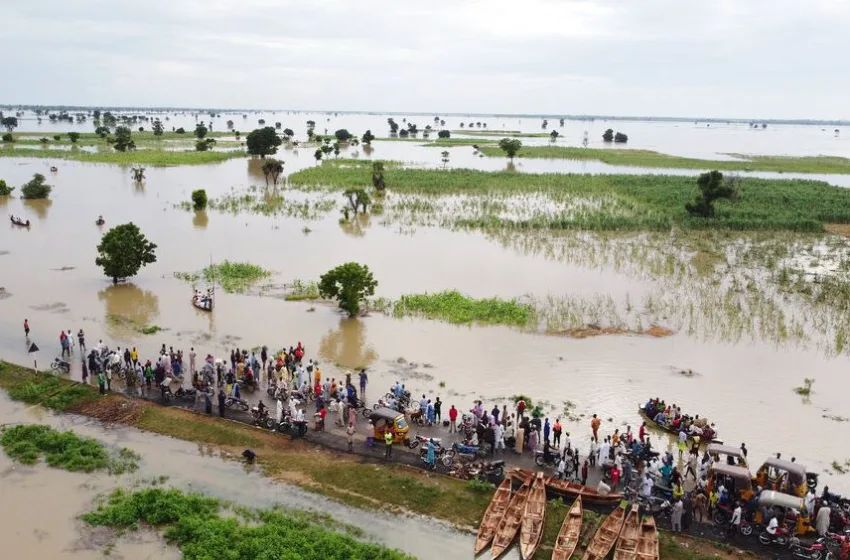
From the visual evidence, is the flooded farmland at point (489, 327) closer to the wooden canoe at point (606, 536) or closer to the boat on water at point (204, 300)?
Result: the boat on water at point (204, 300)

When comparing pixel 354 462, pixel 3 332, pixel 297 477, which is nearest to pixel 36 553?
pixel 297 477

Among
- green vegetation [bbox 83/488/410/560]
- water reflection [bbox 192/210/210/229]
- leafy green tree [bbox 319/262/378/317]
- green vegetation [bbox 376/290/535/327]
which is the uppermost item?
water reflection [bbox 192/210/210/229]

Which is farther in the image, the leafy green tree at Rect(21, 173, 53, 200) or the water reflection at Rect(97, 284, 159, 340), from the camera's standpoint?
the leafy green tree at Rect(21, 173, 53, 200)

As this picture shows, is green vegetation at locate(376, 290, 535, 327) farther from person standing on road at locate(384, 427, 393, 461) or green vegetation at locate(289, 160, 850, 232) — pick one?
green vegetation at locate(289, 160, 850, 232)

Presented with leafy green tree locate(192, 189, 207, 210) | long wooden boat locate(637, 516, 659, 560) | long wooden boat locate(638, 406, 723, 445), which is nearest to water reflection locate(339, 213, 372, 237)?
leafy green tree locate(192, 189, 207, 210)

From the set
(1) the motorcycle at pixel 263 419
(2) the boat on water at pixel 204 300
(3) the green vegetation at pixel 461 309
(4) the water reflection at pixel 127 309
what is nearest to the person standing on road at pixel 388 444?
(1) the motorcycle at pixel 263 419

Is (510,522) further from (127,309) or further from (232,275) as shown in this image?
(232,275)

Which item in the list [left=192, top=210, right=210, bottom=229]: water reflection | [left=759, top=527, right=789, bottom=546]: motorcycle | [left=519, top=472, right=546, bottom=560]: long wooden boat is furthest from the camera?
[left=192, top=210, right=210, bottom=229]: water reflection

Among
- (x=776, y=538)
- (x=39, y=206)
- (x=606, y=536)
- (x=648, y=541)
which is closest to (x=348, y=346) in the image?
(x=606, y=536)

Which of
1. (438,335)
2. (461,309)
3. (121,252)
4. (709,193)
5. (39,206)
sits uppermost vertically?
(709,193)
